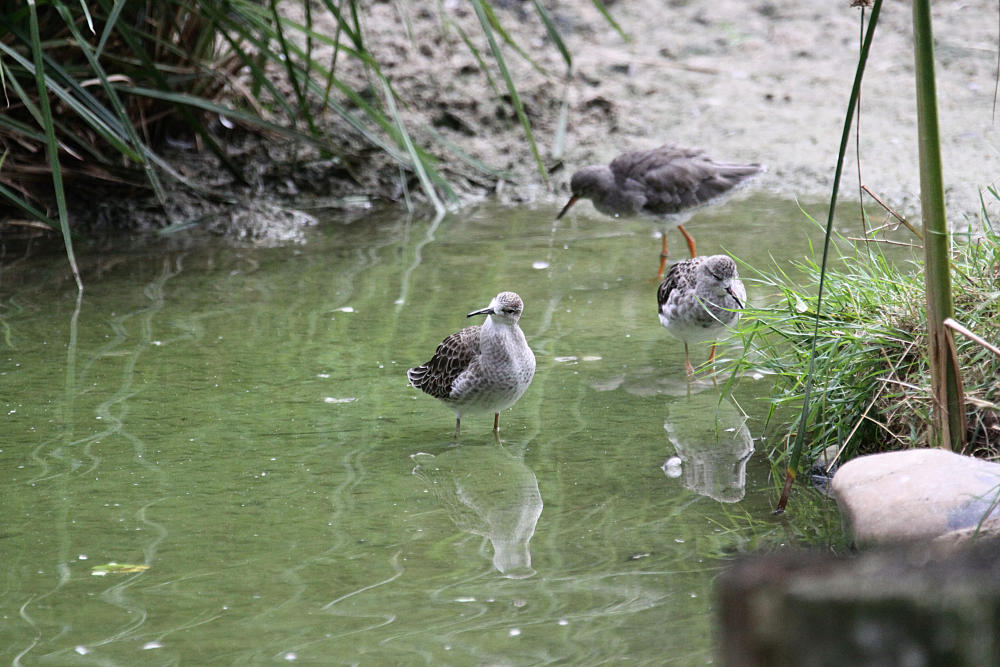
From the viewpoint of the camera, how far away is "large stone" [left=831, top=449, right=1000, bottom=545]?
12.1ft

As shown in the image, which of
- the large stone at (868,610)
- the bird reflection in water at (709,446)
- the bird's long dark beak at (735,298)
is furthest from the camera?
the bird's long dark beak at (735,298)

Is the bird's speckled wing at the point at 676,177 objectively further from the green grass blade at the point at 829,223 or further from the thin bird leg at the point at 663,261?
the green grass blade at the point at 829,223

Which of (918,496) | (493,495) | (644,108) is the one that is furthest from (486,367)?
(644,108)

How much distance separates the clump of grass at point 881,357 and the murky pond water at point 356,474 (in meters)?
0.36

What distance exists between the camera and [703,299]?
6.06m

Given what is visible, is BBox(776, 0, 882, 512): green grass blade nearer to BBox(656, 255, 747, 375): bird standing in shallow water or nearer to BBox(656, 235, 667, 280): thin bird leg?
BBox(656, 255, 747, 375): bird standing in shallow water

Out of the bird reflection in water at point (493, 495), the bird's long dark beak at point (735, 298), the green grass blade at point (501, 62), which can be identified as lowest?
the bird reflection in water at point (493, 495)

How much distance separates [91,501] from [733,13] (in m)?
10.2

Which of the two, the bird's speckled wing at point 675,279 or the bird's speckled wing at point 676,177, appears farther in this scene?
the bird's speckled wing at point 676,177

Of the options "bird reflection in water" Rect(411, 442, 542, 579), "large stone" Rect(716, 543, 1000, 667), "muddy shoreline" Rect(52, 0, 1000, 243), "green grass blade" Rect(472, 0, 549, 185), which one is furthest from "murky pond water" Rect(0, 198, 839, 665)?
"large stone" Rect(716, 543, 1000, 667)

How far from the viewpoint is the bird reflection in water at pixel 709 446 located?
490 centimetres

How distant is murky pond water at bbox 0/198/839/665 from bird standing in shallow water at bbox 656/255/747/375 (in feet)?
0.97

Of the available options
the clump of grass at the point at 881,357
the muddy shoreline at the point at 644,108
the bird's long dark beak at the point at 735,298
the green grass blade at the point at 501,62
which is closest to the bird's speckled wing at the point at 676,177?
the muddy shoreline at the point at 644,108

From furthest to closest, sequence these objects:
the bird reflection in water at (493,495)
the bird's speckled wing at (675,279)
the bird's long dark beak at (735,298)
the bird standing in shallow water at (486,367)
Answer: the bird's speckled wing at (675,279) → the bird's long dark beak at (735,298) → the bird standing in shallow water at (486,367) → the bird reflection in water at (493,495)
